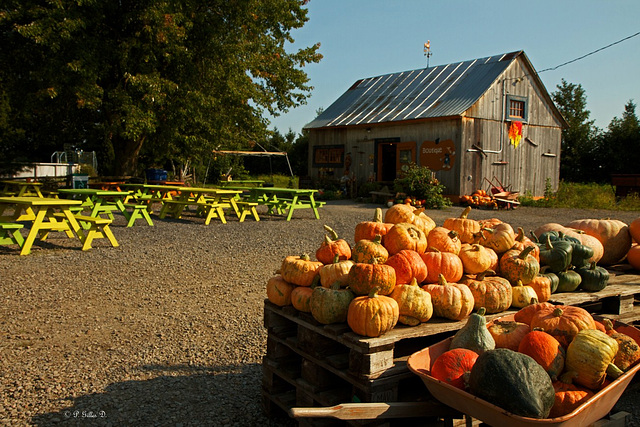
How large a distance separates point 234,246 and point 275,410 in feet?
20.9

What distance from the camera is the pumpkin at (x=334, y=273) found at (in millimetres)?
3264

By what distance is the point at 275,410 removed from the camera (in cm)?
333

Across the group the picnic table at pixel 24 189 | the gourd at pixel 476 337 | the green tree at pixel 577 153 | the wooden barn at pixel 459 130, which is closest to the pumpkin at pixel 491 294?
the gourd at pixel 476 337

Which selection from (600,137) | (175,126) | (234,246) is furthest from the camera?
(600,137)

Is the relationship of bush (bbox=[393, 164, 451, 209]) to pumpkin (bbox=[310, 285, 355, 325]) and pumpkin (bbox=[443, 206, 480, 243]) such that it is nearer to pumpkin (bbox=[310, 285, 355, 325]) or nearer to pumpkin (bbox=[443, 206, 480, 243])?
pumpkin (bbox=[443, 206, 480, 243])

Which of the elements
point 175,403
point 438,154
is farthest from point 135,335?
point 438,154

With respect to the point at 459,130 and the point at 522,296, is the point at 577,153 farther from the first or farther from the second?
the point at 522,296

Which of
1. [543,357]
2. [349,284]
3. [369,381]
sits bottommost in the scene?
[369,381]

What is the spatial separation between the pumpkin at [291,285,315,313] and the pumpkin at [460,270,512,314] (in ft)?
3.49

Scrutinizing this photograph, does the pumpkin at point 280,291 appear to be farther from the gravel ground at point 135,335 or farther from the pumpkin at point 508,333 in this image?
the pumpkin at point 508,333

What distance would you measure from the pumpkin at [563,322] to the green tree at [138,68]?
48.2 ft

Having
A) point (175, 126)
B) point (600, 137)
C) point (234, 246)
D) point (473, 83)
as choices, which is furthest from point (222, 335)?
point (600, 137)

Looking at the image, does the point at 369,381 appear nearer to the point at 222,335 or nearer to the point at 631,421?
the point at 631,421

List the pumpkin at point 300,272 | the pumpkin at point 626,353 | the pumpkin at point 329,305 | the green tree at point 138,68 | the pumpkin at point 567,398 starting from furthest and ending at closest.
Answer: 1. the green tree at point 138,68
2. the pumpkin at point 300,272
3. the pumpkin at point 329,305
4. the pumpkin at point 626,353
5. the pumpkin at point 567,398
